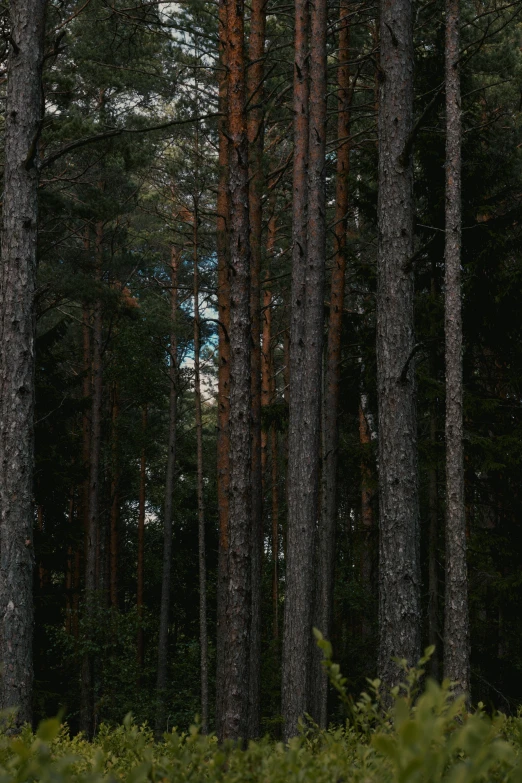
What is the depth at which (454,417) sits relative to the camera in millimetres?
9602

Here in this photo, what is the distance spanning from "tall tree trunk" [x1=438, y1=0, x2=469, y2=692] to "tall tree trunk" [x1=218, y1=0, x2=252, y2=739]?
7.68ft

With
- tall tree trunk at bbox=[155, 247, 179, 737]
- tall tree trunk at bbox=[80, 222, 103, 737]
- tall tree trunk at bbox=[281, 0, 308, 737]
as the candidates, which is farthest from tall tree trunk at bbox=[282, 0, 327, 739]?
tall tree trunk at bbox=[155, 247, 179, 737]

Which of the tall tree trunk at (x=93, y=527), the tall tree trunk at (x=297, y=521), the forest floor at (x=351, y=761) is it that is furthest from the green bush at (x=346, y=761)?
the tall tree trunk at (x=93, y=527)

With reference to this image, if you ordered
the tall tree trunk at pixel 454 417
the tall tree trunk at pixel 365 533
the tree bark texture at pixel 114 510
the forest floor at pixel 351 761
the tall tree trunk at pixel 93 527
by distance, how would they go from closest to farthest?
the forest floor at pixel 351 761 → the tall tree trunk at pixel 454 417 → the tall tree trunk at pixel 365 533 → the tall tree trunk at pixel 93 527 → the tree bark texture at pixel 114 510

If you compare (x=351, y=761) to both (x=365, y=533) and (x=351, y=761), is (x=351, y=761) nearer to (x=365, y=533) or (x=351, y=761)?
(x=351, y=761)

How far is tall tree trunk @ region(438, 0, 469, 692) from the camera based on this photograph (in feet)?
30.1

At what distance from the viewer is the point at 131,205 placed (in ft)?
66.2

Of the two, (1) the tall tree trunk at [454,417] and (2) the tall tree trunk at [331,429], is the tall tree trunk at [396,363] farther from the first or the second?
(2) the tall tree trunk at [331,429]

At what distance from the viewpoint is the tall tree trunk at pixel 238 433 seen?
8430 millimetres

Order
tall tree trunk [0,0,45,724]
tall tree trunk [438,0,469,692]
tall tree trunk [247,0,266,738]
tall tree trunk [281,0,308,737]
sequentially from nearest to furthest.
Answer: tall tree trunk [0,0,45,724], tall tree trunk [438,0,469,692], tall tree trunk [281,0,308,737], tall tree trunk [247,0,266,738]

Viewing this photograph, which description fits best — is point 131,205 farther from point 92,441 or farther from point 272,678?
point 272,678

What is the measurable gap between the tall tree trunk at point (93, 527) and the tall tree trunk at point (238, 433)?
31.9 feet

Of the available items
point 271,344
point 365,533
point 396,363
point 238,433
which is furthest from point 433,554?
point 271,344

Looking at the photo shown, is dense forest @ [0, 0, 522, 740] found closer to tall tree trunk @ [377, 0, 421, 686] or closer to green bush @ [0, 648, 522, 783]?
tall tree trunk @ [377, 0, 421, 686]
